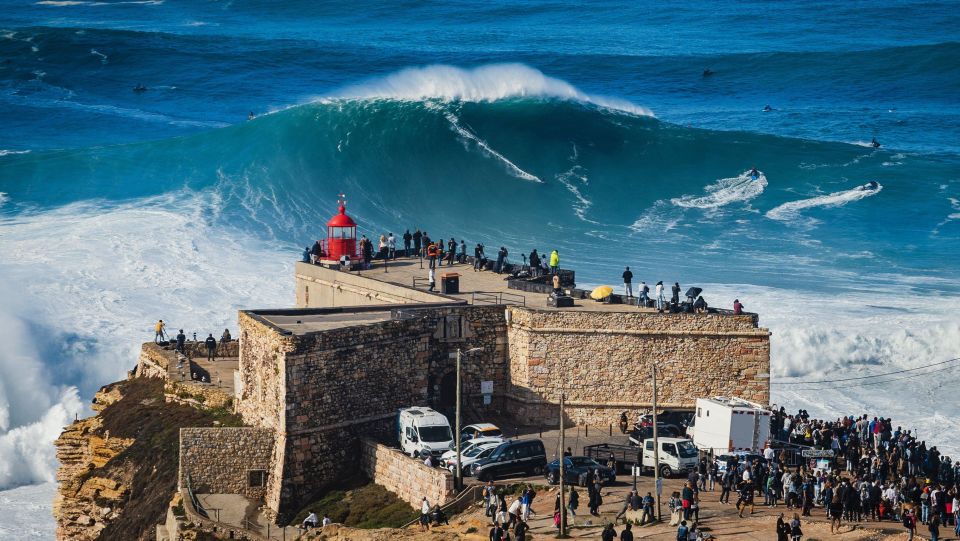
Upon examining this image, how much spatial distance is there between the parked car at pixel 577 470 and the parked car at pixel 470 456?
154 cm

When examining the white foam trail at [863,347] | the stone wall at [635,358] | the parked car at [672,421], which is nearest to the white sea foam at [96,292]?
the white foam trail at [863,347]

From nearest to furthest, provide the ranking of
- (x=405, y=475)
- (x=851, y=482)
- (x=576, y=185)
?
(x=851, y=482) → (x=405, y=475) → (x=576, y=185)

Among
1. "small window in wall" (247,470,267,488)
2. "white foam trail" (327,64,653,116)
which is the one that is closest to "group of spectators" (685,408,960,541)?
"small window in wall" (247,470,267,488)

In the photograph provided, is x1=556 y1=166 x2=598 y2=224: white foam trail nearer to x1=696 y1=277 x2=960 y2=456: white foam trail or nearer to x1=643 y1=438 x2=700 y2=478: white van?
x1=696 y1=277 x2=960 y2=456: white foam trail

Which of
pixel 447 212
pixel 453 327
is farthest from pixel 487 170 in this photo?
pixel 453 327

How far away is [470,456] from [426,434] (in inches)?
61.5

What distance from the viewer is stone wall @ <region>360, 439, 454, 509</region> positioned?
36.8 metres

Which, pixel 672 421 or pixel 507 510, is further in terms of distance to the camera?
pixel 672 421

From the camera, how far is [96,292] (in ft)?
217

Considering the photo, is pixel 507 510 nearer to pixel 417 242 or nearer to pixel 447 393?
pixel 447 393

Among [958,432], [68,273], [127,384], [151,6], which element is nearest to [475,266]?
[127,384]

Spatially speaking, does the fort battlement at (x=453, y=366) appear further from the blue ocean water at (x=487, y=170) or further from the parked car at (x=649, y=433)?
the blue ocean water at (x=487, y=170)

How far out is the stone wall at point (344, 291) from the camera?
148 feet

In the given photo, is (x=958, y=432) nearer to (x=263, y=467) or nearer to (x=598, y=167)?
(x=263, y=467)
